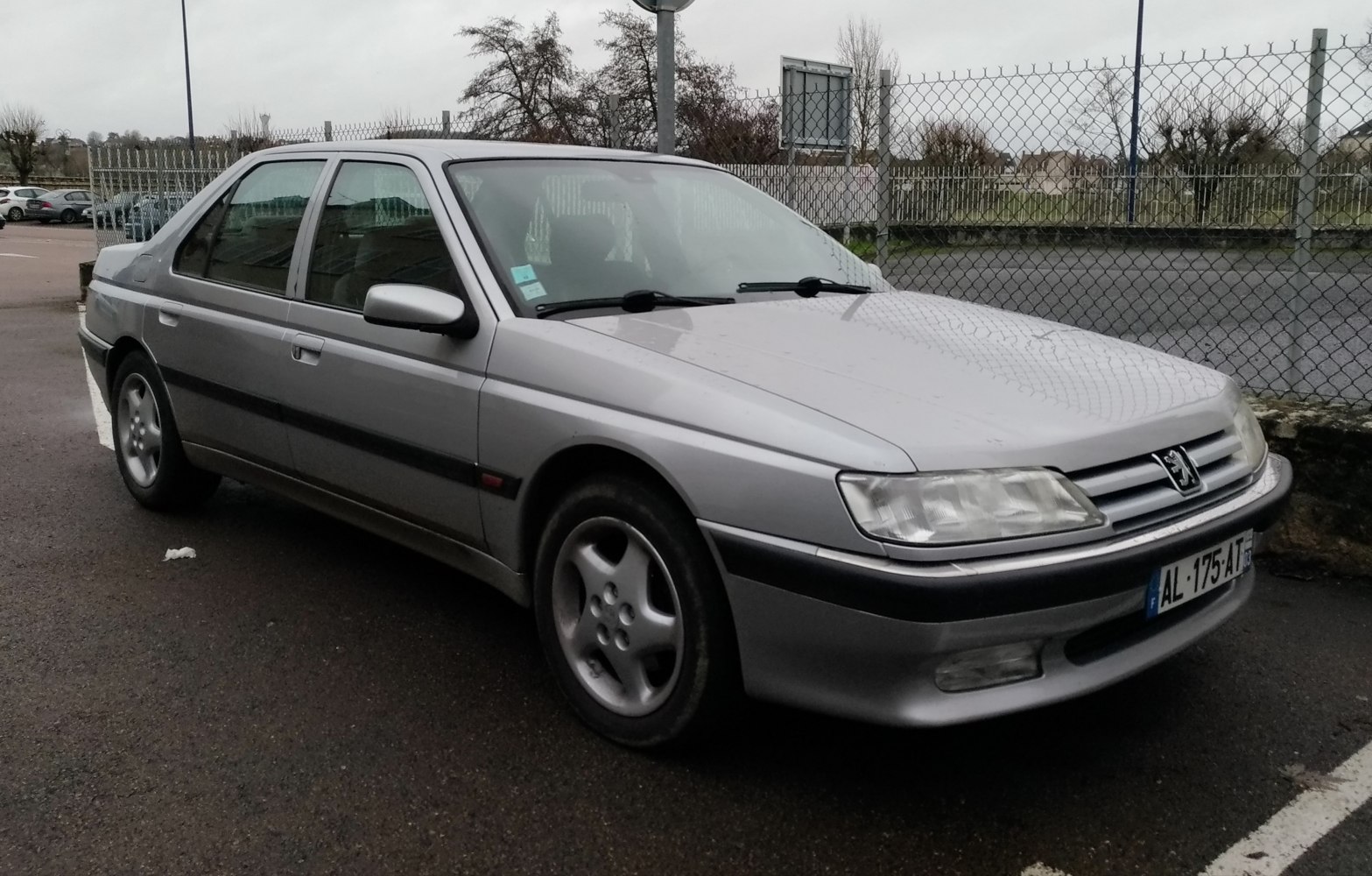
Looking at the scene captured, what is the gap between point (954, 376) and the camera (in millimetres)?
3002

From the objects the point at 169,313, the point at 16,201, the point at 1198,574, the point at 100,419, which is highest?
the point at 16,201

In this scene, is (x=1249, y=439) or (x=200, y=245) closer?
(x=1249, y=439)

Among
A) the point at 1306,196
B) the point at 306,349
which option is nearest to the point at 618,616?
the point at 306,349

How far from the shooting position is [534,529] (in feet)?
10.8

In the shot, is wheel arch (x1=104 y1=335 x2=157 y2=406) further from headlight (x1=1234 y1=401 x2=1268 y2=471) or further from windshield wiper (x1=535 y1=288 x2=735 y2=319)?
headlight (x1=1234 y1=401 x2=1268 y2=471)

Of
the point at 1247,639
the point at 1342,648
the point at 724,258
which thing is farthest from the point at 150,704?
the point at 1342,648

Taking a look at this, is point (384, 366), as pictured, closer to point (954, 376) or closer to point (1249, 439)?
point (954, 376)

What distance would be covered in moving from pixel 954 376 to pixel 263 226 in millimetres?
2671

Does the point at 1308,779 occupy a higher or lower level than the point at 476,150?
lower

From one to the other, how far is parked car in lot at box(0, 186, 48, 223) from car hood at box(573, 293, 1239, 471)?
173ft

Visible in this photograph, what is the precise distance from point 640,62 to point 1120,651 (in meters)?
38.6

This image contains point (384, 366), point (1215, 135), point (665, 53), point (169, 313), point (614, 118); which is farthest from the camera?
point (614, 118)

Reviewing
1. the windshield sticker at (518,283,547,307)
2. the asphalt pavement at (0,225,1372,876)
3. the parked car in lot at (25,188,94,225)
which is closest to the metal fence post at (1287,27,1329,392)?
the asphalt pavement at (0,225,1372,876)

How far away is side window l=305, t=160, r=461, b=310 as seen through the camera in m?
3.62
